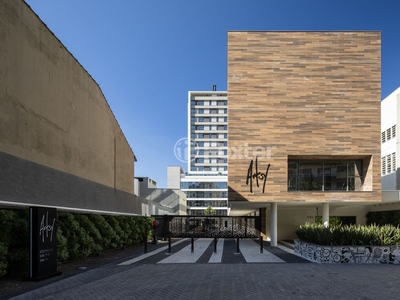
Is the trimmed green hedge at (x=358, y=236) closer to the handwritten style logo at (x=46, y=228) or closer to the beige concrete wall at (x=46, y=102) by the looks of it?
the handwritten style logo at (x=46, y=228)

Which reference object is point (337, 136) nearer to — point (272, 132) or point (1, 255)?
point (272, 132)

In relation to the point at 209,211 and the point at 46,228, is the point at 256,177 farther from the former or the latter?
the point at 209,211

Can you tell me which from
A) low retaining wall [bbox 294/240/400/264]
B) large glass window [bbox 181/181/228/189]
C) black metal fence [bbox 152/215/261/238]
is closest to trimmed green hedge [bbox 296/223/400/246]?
low retaining wall [bbox 294/240/400/264]

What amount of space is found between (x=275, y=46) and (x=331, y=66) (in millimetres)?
3660

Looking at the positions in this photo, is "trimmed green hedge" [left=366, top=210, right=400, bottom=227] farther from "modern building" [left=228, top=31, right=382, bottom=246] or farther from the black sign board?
the black sign board

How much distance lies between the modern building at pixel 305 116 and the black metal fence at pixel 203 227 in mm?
8206

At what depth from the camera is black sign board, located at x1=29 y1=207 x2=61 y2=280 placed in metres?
9.10

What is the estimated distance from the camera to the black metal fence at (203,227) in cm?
2877

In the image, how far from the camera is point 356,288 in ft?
26.8

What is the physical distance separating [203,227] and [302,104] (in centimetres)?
1492

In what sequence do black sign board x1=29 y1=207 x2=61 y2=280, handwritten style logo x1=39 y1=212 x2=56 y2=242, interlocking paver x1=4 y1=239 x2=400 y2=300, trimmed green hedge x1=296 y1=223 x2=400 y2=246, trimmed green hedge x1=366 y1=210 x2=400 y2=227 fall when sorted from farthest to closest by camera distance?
trimmed green hedge x1=366 y1=210 x2=400 y2=227 → trimmed green hedge x1=296 y1=223 x2=400 y2=246 → handwritten style logo x1=39 y1=212 x2=56 y2=242 → black sign board x1=29 y1=207 x2=61 y2=280 → interlocking paver x1=4 y1=239 x2=400 y2=300

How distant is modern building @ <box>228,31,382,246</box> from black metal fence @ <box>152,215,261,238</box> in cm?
821

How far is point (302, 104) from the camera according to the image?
2022 centimetres

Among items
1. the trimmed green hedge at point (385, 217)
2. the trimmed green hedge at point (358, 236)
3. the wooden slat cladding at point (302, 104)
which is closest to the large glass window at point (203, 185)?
the trimmed green hedge at point (385, 217)
